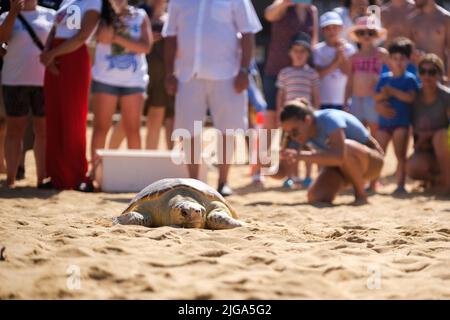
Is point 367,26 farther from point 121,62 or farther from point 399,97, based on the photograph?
point 121,62

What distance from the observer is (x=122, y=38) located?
736 cm

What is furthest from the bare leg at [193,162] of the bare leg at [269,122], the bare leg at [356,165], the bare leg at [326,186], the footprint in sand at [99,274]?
the footprint in sand at [99,274]

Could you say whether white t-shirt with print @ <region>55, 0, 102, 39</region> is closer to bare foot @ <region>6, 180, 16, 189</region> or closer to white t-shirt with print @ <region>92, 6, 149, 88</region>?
white t-shirt with print @ <region>92, 6, 149, 88</region>

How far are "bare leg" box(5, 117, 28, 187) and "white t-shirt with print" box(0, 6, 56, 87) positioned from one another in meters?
0.33

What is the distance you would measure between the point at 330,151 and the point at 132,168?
1.80 meters

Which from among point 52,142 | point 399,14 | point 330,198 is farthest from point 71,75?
point 399,14

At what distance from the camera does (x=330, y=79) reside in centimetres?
886

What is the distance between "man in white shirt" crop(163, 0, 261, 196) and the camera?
23.7 feet

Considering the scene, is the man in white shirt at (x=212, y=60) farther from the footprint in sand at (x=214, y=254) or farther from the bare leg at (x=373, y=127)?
the footprint in sand at (x=214, y=254)

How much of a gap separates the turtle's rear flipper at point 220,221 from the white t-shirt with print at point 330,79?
4046mm

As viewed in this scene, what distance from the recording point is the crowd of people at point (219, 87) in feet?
22.7

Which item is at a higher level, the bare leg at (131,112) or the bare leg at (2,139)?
the bare leg at (131,112)
